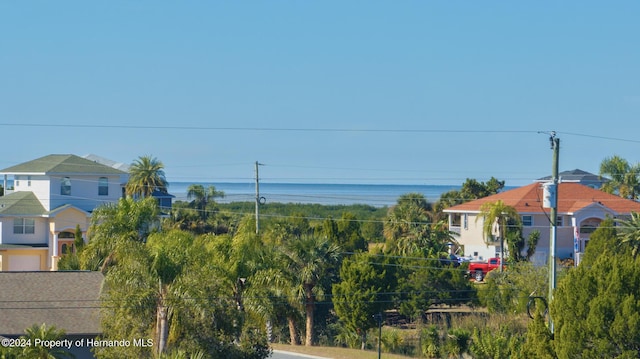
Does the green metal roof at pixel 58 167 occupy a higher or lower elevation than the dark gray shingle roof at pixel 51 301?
higher

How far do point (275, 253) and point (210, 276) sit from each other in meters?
15.9

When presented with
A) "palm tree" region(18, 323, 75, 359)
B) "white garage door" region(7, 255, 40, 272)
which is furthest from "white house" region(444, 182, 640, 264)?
"palm tree" region(18, 323, 75, 359)

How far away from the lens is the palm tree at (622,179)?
98.6 meters

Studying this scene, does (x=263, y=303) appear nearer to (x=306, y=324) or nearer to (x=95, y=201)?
(x=306, y=324)

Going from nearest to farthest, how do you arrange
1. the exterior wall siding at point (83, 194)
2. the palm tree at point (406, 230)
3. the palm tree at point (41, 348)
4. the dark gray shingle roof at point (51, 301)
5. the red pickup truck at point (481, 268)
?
the palm tree at point (41, 348) → the dark gray shingle roof at point (51, 301) → the palm tree at point (406, 230) → the red pickup truck at point (481, 268) → the exterior wall siding at point (83, 194)

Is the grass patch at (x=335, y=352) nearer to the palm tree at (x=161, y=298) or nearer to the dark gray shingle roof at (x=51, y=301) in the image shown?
the dark gray shingle roof at (x=51, y=301)

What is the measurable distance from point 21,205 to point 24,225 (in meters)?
1.49

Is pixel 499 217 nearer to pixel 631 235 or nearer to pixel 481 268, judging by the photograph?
pixel 481 268

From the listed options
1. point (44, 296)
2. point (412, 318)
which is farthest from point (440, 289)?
point (44, 296)

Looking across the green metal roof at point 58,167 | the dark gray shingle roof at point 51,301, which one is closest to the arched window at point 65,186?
the green metal roof at point 58,167

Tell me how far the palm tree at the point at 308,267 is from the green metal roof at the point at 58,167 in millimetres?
27370

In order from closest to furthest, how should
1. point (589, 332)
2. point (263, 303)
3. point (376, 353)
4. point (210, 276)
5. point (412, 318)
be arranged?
1. point (589, 332)
2. point (210, 276)
3. point (263, 303)
4. point (376, 353)
5. point (412, 318)

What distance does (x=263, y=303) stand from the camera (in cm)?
4234

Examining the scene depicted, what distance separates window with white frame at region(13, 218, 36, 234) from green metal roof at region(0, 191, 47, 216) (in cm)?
50
